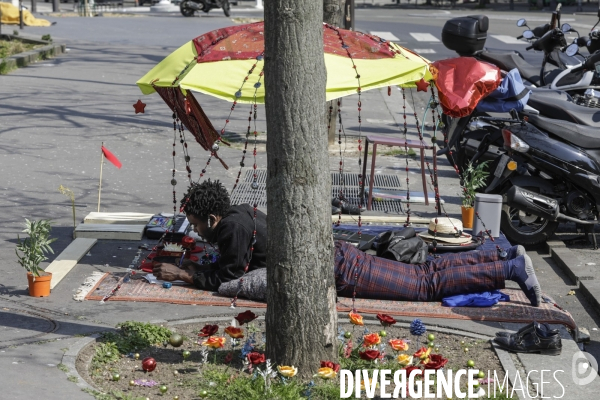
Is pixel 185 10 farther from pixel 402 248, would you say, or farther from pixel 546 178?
pixel 402 248

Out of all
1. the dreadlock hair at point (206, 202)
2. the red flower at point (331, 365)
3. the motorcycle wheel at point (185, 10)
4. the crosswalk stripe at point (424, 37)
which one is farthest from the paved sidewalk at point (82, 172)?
the motorcycle wheel at point (185, 10)

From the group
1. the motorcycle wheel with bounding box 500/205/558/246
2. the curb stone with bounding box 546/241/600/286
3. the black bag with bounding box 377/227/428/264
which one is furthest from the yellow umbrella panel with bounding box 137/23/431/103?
the curb stone with bounding box 546/241/600/286

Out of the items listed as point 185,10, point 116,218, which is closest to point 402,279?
point 116,218

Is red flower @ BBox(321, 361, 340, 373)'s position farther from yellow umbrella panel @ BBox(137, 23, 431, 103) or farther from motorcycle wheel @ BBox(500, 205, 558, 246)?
motorcycle wheel @ BBox(500, 205, 558, 246)

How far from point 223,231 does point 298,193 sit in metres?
1.76

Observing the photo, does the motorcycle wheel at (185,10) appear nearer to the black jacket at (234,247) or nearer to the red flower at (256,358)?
the black jacket at (234,247)

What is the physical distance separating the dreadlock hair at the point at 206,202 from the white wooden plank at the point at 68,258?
3.85 feet

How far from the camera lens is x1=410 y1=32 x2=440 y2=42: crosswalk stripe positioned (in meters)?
27.9

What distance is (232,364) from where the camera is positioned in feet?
17.6

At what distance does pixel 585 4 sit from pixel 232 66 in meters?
41.8

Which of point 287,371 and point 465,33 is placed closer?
point 287,371

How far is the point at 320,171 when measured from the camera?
5008mm

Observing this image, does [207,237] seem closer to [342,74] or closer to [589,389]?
[342,74]

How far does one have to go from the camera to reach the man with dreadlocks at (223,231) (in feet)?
21.6
